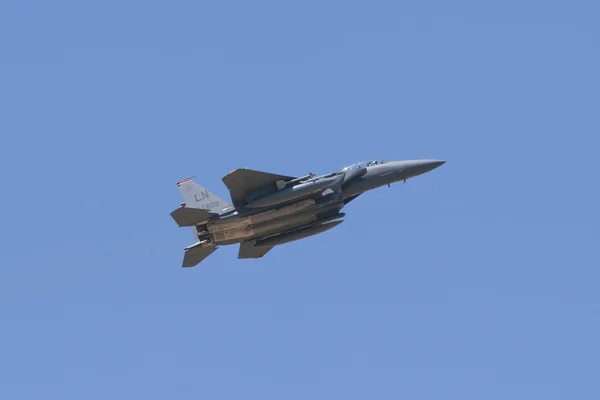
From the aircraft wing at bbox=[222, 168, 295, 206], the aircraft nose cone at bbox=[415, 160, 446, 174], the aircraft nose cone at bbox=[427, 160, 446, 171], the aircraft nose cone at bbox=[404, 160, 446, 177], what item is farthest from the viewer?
the aircraft nose cone at bbox=[427, 160, 446, 171]

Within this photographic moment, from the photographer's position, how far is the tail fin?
5166 centimetres

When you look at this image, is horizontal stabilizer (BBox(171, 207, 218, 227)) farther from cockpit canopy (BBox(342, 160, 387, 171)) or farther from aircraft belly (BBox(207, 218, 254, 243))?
cockpit canopy (BBox(342, 160, 387, 171))

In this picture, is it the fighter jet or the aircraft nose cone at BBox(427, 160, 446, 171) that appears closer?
the fighter jet

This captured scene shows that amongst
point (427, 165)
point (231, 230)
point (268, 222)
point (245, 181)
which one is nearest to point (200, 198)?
point (231, 230)

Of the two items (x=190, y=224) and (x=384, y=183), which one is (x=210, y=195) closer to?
(x=190, y=224)

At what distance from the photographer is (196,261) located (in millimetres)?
53156

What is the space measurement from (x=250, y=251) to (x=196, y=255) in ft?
9.01

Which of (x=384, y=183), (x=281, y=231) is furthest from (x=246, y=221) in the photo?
(x=384, y=183)

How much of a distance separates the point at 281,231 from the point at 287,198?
2.64m

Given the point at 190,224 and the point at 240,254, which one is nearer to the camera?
the point at 190,224

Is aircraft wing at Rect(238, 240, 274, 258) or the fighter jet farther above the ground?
the fighter jet


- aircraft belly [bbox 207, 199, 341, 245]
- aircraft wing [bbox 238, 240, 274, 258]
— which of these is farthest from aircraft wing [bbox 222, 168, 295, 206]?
aircraft wing [bbox 238, 240, 274, 258]

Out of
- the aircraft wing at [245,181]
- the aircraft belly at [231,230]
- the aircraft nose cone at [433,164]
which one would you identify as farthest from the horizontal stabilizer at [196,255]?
the aircraft nose cone at [433,164]

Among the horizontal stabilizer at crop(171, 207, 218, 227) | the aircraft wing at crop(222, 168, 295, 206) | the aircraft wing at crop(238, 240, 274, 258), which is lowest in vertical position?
the aircraft wing at crop(238, 240, 274, 258)
